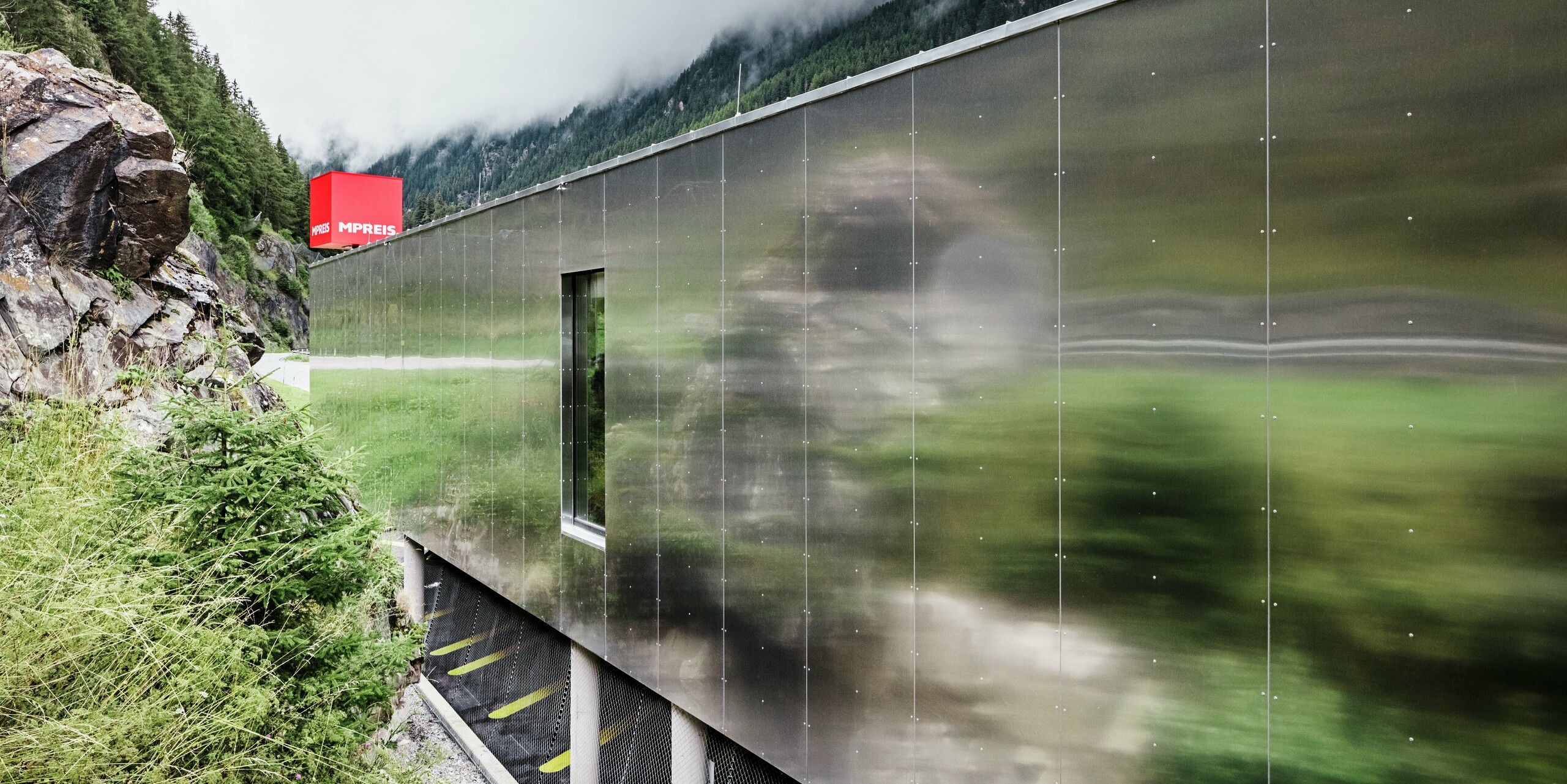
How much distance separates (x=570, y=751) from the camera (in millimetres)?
7594

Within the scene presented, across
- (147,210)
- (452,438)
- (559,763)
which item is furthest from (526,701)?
(147,210)

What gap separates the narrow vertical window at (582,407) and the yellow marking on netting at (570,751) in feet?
5.23

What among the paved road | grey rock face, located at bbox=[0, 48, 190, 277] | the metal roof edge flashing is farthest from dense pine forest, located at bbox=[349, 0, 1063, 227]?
the paved road

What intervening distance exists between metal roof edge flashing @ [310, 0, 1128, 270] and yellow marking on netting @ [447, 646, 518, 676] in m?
5.06

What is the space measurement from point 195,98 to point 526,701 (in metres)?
56.5

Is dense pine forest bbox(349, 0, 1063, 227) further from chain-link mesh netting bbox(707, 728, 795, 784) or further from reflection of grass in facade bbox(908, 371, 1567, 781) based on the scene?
chain-link mesh netting bbox(707, 728, 795, 784)

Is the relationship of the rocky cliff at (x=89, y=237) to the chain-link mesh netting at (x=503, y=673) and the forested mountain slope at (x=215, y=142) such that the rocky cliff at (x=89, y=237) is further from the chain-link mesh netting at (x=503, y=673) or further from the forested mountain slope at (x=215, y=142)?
the forested mountain slope at (x=215, y=142)

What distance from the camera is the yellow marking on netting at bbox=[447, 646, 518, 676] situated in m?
8.79

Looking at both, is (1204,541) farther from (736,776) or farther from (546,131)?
(546,131)

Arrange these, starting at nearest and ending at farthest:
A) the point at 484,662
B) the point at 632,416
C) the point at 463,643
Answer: the point at 632,416 < the point at 484,662 < the point at 463,643

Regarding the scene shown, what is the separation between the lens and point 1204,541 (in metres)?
2.82

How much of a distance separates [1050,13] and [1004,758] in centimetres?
323

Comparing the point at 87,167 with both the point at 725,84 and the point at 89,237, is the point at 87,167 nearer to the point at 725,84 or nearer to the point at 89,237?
the point at 89,237

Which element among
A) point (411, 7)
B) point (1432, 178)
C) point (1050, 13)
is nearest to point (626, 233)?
point (1050, 13)
